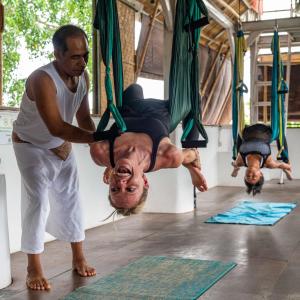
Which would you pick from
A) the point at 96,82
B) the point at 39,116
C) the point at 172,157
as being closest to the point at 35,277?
the point at 39,116

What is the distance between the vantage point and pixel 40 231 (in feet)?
9.78

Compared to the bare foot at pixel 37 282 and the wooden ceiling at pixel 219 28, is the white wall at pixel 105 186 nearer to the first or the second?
the bare foot at pixel 37 282

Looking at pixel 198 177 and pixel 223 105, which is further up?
pixel 223 105

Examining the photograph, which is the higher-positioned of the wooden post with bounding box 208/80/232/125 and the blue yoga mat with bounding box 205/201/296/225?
the wooden post with bounding box 208/80/232/125

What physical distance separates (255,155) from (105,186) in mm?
1536

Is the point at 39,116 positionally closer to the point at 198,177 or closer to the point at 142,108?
the point at 142,108

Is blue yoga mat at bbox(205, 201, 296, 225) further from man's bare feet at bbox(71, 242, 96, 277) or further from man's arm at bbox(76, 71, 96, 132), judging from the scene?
man's arm at bbox(76, 71, 96, 132)

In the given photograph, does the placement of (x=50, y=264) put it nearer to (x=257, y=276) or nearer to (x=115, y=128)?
(x=257, y=276)

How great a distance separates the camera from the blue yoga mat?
209 inches

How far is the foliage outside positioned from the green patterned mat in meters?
1.73

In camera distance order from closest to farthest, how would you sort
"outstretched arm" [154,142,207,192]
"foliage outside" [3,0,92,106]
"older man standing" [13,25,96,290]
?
"outstretched arm" [154,142,207,192] < "older man standing" [13,25,96,290] < "foliage outside" [3,0,92,106]

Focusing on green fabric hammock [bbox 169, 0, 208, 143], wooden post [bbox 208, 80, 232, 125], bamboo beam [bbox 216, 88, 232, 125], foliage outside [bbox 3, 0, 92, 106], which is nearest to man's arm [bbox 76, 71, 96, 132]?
green fabric hammock [bbox 169, 0, 208, 143]

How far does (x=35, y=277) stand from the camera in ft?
9.93

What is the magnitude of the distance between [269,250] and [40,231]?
6.09 feet
